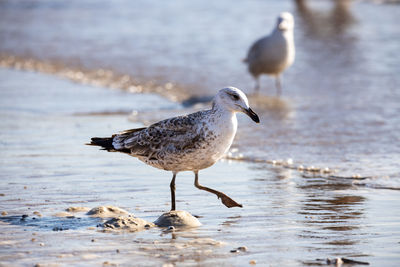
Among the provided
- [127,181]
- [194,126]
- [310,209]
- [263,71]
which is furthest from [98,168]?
[263,71]

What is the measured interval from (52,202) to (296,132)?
4.31 m

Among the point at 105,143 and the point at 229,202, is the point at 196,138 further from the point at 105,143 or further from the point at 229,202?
the point at 105,143

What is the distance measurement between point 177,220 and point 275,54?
8.31 meters

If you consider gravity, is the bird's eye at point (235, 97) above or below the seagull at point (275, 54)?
below

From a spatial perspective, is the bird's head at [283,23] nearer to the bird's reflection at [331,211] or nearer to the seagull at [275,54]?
the seagull at [275,54]

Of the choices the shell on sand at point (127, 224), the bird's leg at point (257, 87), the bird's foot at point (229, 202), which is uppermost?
the bird's leg at point (257, 87)

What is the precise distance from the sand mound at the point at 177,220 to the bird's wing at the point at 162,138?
57 centimetres

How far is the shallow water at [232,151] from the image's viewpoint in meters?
5.20

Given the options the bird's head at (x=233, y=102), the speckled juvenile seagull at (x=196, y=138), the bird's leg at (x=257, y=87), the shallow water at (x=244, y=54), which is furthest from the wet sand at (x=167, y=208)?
the bird's leg at (x=257, y=87)

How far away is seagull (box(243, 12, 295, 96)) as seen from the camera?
44.3ft

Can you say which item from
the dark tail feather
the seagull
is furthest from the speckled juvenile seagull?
the seagull

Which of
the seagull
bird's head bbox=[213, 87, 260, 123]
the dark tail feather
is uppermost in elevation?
the seagull

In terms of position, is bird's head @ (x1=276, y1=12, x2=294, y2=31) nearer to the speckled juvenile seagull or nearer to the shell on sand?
the speckled juvenile seagull

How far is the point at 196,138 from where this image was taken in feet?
19.5
